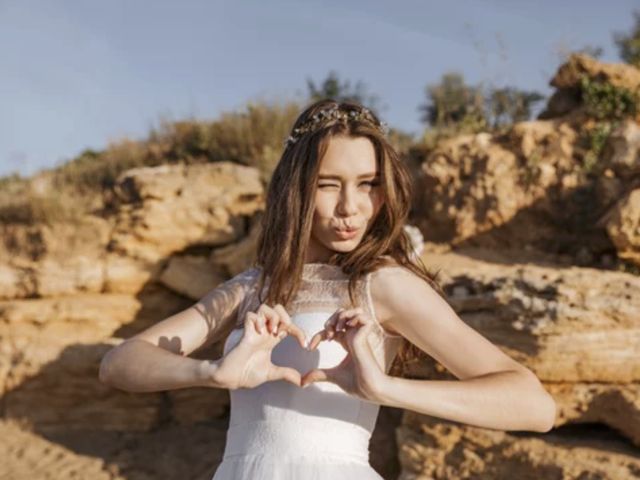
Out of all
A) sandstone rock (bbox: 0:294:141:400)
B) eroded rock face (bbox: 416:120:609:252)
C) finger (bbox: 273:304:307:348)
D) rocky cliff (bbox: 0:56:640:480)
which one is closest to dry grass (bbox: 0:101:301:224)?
rocky cliff (bbox: 0:56:640:480)

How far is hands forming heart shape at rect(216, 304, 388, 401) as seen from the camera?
1.71 metres

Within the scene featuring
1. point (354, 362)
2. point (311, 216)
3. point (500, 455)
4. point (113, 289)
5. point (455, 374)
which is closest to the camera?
point (354, 362)

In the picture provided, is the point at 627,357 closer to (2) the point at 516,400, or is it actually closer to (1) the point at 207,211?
(2) the point at 516,400

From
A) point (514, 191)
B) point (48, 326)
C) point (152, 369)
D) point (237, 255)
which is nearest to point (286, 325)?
point (152, 369)

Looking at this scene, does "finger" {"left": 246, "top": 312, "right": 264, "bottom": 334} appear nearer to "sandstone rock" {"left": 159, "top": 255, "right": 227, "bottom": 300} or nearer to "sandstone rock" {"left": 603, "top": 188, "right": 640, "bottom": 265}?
"sandstone rock" {"left": 603, "top": 188, "right": 640, "bottom": 265}

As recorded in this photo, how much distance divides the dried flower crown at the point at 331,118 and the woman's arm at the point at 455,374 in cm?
48

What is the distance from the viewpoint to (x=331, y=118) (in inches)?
90.5

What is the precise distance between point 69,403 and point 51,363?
49 centimetres

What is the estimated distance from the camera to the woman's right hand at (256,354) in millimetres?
1708

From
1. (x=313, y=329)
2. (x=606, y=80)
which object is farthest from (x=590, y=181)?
(x=313, y=329)

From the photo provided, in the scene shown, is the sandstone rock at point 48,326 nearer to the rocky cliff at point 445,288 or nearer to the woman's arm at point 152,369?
the rocky cliff at point 445,288

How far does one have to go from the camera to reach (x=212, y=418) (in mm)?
8664

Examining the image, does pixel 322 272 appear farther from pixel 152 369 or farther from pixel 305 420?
pixel 152 369

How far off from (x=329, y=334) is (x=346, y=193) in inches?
21.5
